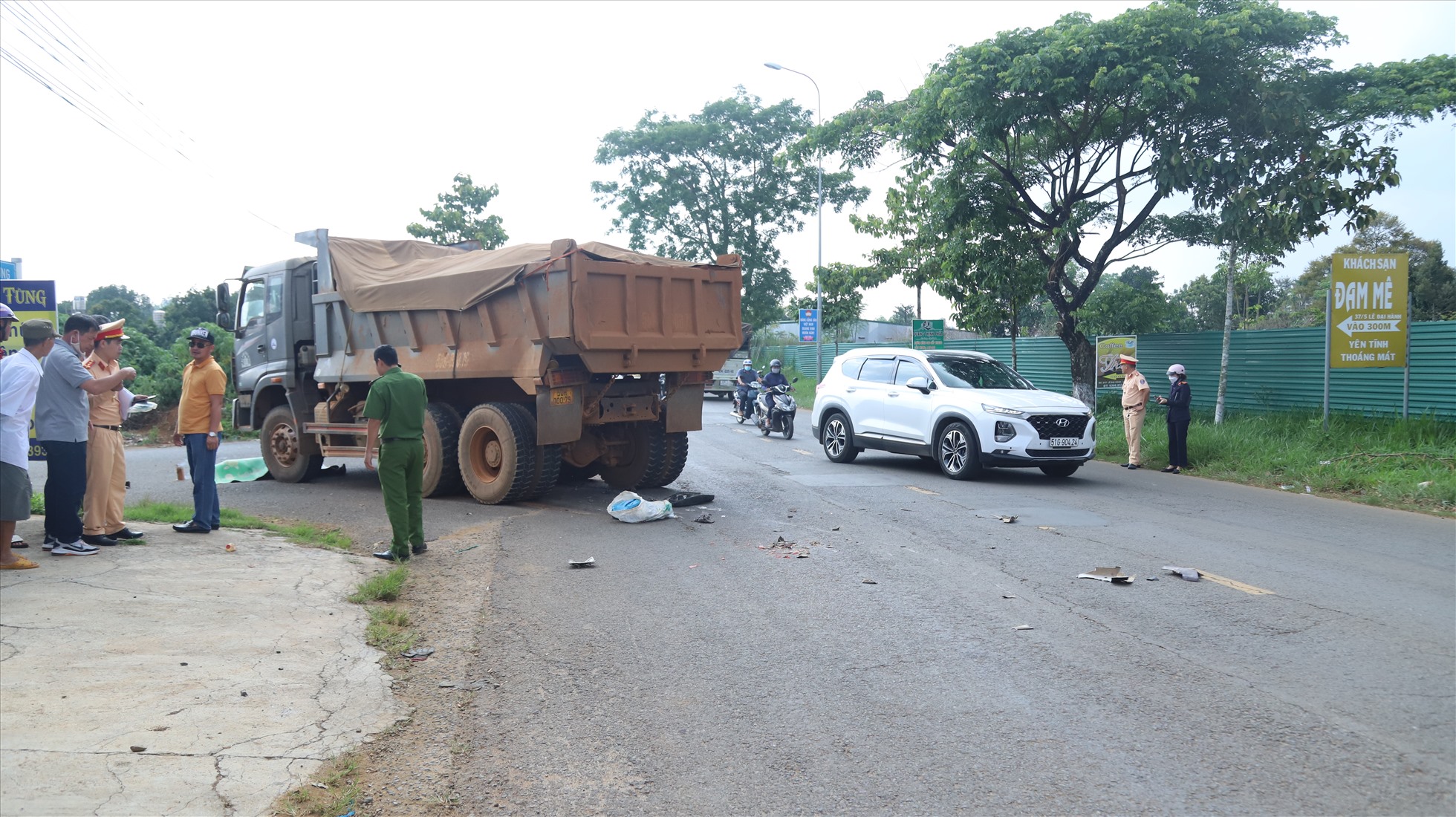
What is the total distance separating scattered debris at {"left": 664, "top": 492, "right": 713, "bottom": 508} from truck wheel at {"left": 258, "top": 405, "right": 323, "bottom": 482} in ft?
17.9

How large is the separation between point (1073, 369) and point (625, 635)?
15.3 meters

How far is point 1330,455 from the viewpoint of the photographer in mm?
14102

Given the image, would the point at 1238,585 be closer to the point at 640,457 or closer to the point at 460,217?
the point at 640,457

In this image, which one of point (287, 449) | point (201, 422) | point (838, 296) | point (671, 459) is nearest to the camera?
point (201, 422)

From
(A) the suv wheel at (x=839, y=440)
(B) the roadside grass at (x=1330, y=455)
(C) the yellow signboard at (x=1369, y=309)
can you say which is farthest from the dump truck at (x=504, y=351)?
(C) the yellow signboard at (x=1369, y=309)

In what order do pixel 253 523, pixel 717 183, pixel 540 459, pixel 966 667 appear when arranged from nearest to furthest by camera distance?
pixel 966 667
pixel 253 523
pixel 540 459
pixel 717 183

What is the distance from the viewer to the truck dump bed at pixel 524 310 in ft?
33.7

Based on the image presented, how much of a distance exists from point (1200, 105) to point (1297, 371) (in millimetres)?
4882

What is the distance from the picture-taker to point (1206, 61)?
15.9 m

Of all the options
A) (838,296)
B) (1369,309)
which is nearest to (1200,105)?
(1369,309)

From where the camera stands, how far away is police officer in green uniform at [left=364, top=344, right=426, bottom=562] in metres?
8.23

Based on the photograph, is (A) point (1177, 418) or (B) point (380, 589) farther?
(A) point (1177, 418)

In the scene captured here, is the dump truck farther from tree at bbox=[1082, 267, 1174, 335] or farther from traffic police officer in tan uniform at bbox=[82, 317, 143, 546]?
tree at bbox=[1082, 267, 1174, 335]

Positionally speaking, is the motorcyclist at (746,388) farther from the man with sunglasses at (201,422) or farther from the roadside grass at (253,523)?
the man with sunglasses at (201,422)
